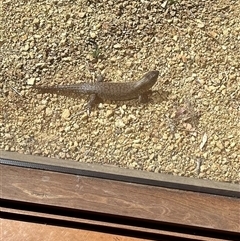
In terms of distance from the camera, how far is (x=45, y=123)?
2.40 meters

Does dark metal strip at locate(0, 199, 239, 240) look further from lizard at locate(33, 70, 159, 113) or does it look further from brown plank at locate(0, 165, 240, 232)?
lizard at locate(33, 70, 159, 113)

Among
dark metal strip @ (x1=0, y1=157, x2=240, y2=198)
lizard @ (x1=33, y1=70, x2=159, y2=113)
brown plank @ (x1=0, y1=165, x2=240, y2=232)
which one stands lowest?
brown plank @ (x1=0, y1=165, x2=240, y2=232)

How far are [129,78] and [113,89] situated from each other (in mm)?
83

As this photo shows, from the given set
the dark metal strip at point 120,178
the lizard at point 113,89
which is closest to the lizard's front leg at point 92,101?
the lizard at point 113,89

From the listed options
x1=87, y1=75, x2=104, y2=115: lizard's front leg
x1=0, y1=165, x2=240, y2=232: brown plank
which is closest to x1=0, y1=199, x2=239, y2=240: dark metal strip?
x1=0, y1=165, x2=240, y2=232: brown plank

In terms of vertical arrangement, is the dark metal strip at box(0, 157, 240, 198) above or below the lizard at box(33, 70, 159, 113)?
below

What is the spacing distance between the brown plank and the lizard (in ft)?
1.46

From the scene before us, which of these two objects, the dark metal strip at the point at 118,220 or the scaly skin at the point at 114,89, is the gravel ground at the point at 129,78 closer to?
the scaly skin at the point at 114,89

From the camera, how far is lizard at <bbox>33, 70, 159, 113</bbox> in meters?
2.47

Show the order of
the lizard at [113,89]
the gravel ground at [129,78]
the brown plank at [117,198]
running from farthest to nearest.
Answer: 1. the lizard at [113,89]
2. the gravel ground at [129,78]
3. the brown plank at [117,198]

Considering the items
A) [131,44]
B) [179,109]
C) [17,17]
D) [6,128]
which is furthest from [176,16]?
[6,128]

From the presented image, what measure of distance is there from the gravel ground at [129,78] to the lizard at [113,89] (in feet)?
0.09

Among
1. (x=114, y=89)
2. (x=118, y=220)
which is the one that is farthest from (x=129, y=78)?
(x=118, y=220)

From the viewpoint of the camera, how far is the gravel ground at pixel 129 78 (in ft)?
7.73
